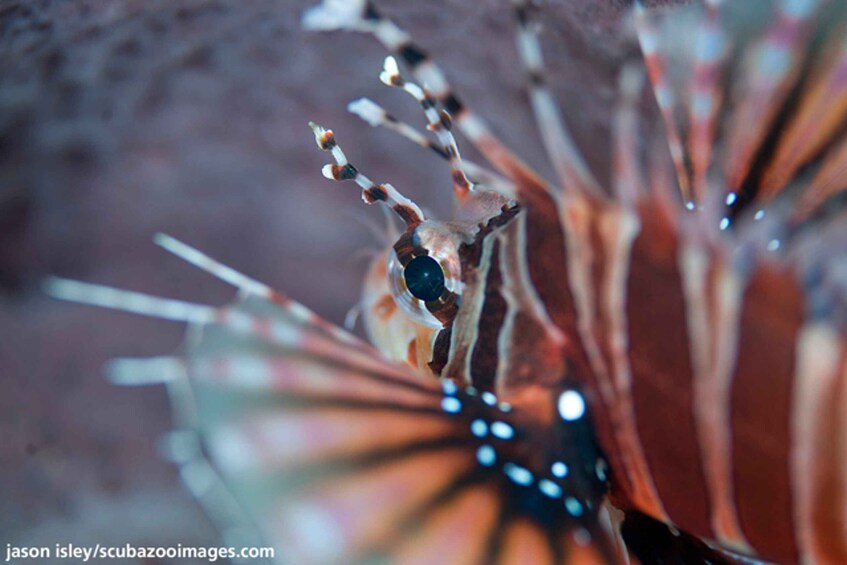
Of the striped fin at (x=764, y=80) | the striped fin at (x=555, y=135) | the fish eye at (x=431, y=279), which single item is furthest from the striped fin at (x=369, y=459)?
the striped fin at (x=764, y=80)

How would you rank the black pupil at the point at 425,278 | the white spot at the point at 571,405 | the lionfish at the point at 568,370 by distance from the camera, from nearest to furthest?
the lionfish at the point at 568,370
the white spot at the point at 571,405
the black pupil at the point at 425,278

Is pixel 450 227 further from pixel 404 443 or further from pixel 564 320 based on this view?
pixel 404 443

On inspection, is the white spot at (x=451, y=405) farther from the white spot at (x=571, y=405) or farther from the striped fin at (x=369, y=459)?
the white spot at (x=571, y=405)

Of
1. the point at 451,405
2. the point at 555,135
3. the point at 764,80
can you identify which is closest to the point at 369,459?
the point at 451,405

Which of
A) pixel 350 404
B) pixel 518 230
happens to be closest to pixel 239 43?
pixel 518 230

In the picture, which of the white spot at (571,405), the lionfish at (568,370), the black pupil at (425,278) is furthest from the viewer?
the black pupil at (425,278)

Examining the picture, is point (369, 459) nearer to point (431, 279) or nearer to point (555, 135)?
point (431, 279)
